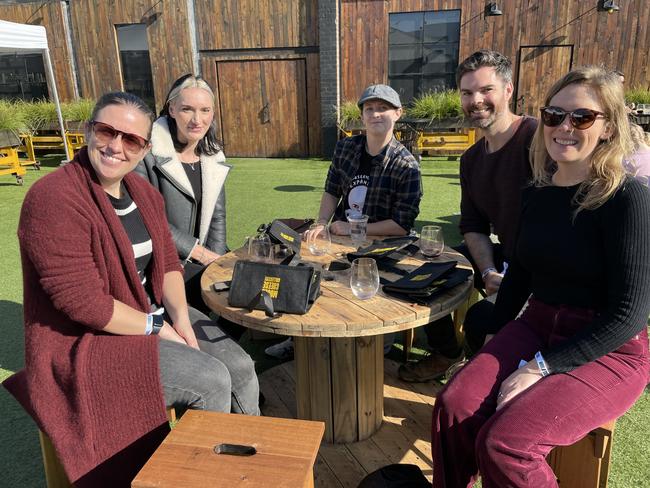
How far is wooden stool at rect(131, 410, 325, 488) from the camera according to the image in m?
1.38

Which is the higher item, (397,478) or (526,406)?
(526,406)

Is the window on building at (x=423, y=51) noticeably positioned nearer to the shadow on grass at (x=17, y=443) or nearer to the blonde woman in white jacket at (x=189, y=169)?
the blonde woman in white jacket at (x=189, y=169)

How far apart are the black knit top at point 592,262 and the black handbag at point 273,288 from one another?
0.89 metres

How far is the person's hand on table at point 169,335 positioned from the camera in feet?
6.78

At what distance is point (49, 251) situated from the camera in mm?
1682

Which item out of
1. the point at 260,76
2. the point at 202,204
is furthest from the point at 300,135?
the point at 202,204

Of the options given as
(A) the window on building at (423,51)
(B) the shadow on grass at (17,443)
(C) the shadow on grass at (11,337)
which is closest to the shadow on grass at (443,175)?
(A) the window on building at (423,51)

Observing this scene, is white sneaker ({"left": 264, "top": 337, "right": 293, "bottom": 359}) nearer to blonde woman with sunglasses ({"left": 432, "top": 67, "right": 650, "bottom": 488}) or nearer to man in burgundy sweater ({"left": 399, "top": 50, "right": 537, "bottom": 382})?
man in burgundy sweater ({"left": 399, "top": 50, "right": 537, "bottom": 382})

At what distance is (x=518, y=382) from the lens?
67.0 inches

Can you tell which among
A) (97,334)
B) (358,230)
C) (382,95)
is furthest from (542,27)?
(97,334)

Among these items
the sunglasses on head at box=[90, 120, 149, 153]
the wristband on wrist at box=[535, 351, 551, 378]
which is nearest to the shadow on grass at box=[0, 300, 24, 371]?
the sunglasses on head at box=[90, 120, 149, 153]

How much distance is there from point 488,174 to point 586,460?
1.60 m

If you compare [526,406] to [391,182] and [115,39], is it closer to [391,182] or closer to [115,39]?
[391,182]

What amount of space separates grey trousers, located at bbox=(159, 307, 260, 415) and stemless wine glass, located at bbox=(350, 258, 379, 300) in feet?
2.05
